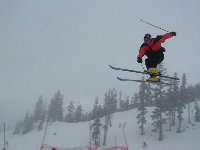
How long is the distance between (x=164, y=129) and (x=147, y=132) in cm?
401

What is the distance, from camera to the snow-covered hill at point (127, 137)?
4509 centimetres

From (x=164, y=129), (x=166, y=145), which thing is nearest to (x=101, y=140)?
(x=164, y=129)

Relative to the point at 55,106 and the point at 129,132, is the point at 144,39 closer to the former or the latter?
the point at 129,132

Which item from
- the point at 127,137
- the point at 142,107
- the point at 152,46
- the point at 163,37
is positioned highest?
the point at 163,37

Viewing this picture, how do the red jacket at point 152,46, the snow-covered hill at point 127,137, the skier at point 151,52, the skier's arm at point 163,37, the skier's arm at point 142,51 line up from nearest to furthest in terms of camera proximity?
the skier's arm at point 163,37 → the red jacket at point 152,46 → the skier at point 151,52 → the skier's arm at point 142,51 → the snow-covered hill at point 127,137

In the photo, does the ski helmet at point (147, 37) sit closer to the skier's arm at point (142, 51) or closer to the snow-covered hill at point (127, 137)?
the skier's arm at point (142, 51)

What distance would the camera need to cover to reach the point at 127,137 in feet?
179

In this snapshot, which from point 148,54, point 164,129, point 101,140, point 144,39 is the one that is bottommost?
point 101,140

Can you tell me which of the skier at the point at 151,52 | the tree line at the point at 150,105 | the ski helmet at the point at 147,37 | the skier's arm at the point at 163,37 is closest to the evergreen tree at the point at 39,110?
the tree line at the point at 150,105

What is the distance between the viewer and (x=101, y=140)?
59250 mm

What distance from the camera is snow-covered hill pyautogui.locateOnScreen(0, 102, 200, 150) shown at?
4509cm

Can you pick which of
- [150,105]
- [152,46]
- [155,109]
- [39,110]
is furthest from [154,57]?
[39,110]

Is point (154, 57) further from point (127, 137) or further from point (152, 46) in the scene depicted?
point (127, 137)

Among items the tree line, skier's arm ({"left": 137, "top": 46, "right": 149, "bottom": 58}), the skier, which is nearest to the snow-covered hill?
the tree line
